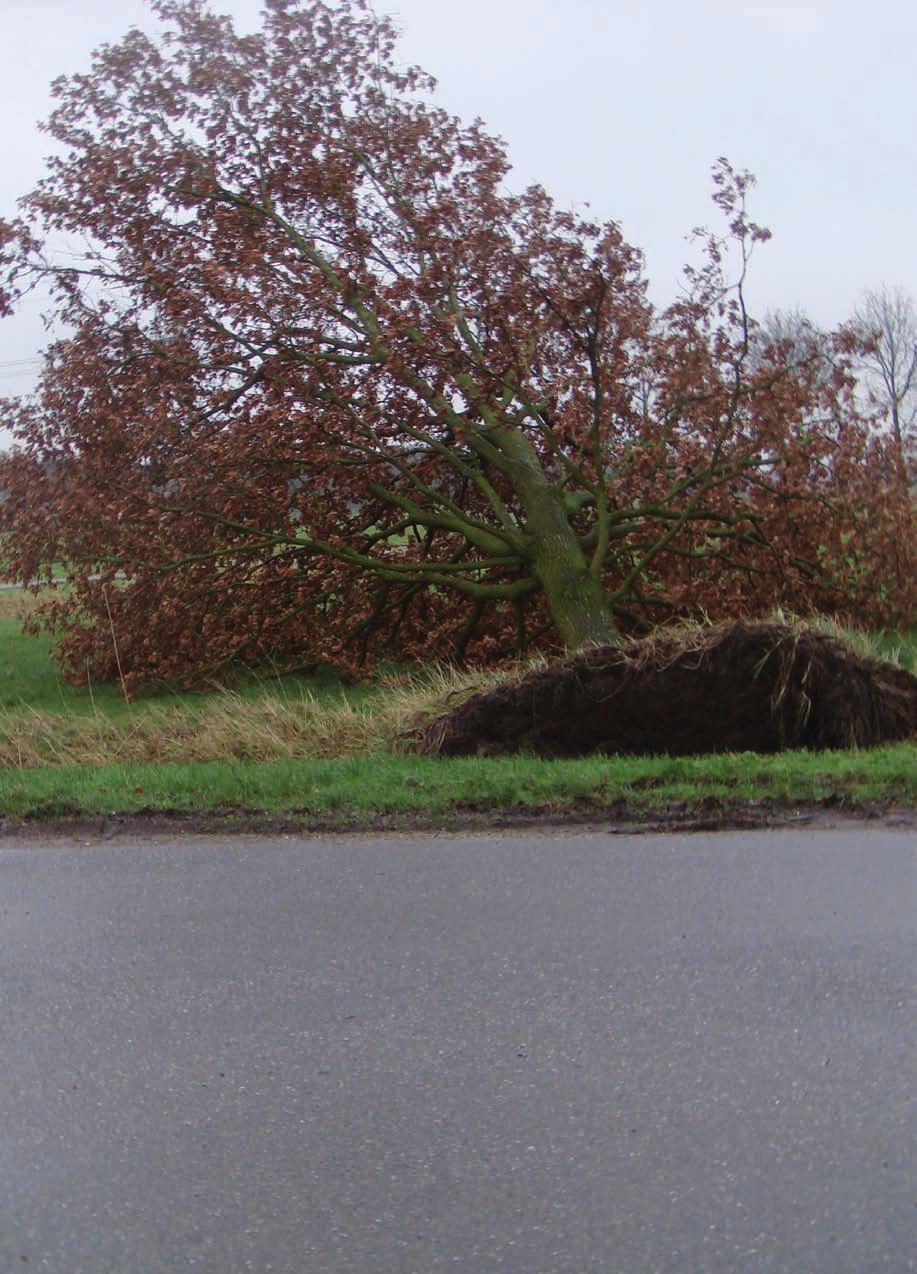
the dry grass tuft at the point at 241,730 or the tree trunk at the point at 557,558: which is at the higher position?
the tree trunk at the point at 557,558

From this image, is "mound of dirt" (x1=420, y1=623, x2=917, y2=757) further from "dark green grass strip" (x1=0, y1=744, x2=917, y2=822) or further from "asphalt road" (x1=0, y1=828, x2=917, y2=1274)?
"asphalt road" (x1=0, y1=828, x2=917, y2=1274)

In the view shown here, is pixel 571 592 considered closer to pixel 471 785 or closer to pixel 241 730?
pixel 241 730

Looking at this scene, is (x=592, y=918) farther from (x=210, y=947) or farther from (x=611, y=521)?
(x=611, y=521)

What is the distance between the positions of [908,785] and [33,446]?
35.1 ft

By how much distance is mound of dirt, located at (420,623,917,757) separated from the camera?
9141mm

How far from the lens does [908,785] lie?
761cm

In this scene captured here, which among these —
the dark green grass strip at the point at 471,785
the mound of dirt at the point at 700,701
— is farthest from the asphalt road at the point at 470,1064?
the mound of dirt at the point at 700,701

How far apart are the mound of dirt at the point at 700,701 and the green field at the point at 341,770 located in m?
0.47

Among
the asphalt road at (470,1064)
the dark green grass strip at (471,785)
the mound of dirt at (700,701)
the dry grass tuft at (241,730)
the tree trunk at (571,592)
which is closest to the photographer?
the asphalt road at (470,1064)

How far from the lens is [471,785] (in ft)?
26.6

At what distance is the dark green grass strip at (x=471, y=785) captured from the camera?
25.4ft

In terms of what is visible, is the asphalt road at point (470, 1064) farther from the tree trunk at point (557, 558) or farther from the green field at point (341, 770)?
the tree trunk at point (557, 558)

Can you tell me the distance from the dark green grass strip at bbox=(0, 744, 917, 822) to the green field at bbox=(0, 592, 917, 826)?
0.01 metres

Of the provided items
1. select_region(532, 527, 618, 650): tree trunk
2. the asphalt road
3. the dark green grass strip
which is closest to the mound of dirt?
the dark green grass strip
